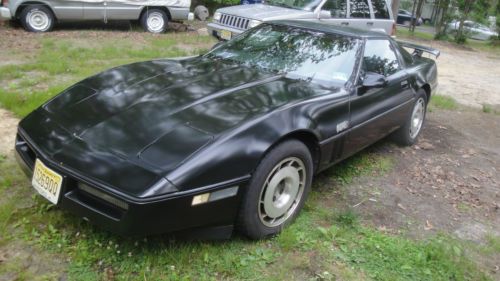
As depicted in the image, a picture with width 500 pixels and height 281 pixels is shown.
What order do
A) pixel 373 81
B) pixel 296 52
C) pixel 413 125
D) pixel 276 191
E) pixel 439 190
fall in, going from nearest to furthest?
pixel 276 191 < pixel 373 81 < pixel 296 52 < pixel 439 190 < pixel 413 125

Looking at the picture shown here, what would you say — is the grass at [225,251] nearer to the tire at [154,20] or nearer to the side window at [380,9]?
the side window at [380,9]

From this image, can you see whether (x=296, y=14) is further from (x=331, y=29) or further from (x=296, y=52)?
(x=296, y=52)

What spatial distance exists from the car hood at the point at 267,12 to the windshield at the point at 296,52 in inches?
151

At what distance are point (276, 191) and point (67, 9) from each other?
8328 mm

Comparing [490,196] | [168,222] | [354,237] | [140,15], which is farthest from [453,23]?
[168,222]

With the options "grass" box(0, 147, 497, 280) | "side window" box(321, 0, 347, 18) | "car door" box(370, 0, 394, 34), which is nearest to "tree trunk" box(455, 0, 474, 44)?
"car door" box(370, 0, 394, 34)

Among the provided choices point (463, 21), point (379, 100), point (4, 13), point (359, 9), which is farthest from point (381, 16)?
point (463, 21)

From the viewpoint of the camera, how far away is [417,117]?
5.30 m

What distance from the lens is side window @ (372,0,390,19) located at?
9589 millimetres

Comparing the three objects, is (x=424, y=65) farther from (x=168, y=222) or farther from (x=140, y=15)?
(x=140, y=15)

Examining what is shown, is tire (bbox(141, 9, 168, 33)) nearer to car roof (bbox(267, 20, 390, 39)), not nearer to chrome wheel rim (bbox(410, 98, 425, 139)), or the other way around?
car roof (bbox(267, 20, 390, 39))

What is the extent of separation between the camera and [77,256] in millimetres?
2629

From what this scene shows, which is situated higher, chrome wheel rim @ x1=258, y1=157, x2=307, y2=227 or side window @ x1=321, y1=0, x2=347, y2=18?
side window @ x1=321, y1=0, x2=347, y2=18

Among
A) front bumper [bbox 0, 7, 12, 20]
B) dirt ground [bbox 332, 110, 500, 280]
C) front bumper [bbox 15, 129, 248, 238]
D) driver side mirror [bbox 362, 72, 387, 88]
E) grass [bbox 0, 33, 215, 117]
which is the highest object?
driver side mirror [bbox 362, 72, 387, 88]
